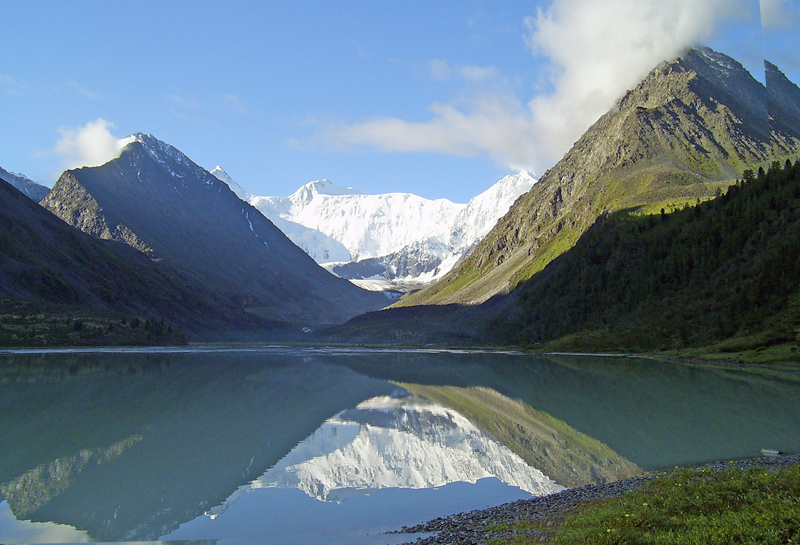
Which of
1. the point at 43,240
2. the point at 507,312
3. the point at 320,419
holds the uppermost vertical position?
the point at 43,240

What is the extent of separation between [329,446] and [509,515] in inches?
623

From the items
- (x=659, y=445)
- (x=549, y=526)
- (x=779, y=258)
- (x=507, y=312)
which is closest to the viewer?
(x=549, y=526)

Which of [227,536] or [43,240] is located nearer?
[227,536]

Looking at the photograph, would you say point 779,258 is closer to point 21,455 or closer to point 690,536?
point 690,536

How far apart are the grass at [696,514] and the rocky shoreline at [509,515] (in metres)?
0.79

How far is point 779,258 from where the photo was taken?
76688 millimetres

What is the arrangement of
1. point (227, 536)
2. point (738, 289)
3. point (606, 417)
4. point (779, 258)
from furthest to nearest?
point (738, 289), point (779, 258), point (606, 417), point (227, 536)

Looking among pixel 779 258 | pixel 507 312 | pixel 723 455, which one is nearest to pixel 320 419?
pixel 723 455

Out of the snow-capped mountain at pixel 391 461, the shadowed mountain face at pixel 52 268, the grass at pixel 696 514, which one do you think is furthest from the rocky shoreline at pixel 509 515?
the shadowed mountain face at pixel 52 268

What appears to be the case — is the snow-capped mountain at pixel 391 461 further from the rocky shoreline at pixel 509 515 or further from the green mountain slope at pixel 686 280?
the green mountain slope at pixel 686 280

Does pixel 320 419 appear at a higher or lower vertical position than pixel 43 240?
lower

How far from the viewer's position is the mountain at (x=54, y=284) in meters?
132

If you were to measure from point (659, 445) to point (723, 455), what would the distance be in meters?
3.60

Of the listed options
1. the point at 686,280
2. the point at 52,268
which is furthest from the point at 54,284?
the point at 686,280
